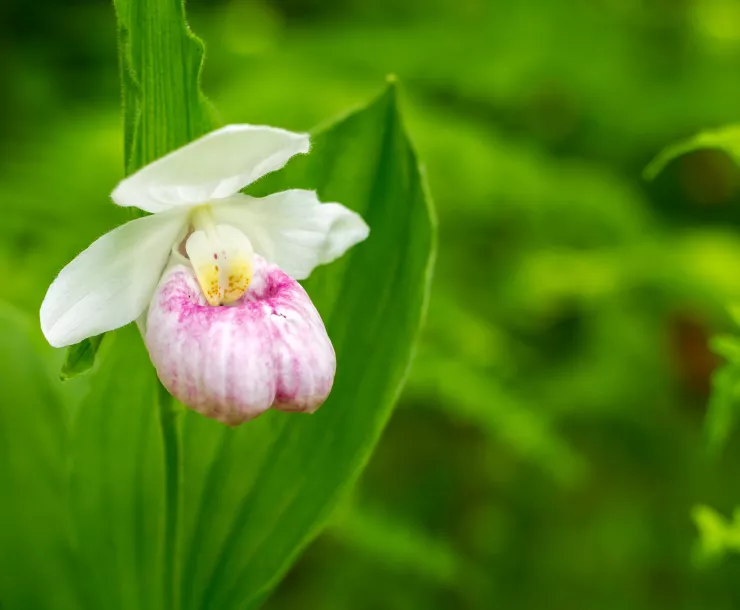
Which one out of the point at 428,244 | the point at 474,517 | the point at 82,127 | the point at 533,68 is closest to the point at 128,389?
the point at 428,244

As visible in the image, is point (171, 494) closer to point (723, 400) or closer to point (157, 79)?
point (157, 79)

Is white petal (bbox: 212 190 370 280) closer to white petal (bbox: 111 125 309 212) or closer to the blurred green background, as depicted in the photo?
white petal (bbox: 111 125 309 212)

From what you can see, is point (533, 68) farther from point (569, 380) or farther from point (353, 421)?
point (353, 421)

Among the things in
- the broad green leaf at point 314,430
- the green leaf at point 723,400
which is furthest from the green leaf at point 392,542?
the green leaf at point 723,400

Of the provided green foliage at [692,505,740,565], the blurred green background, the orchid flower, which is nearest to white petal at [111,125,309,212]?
the orchid flower

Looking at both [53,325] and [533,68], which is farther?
[533,68]

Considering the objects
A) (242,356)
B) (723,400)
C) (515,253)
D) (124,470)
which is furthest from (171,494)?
(515,253)

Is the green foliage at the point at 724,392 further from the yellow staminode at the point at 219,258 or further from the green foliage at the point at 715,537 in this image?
the yellow staminode at the point at 219,258
